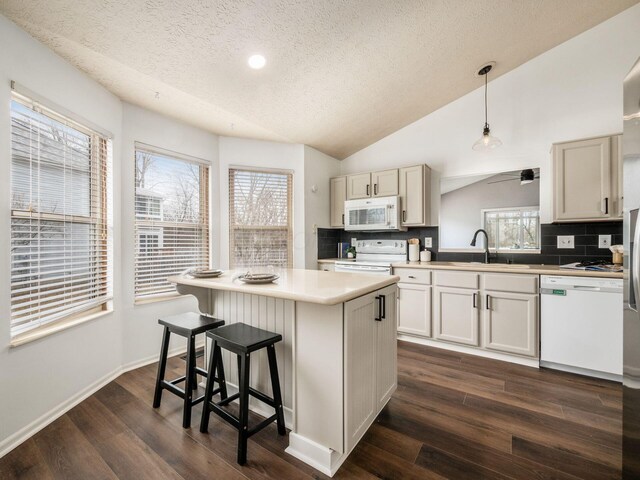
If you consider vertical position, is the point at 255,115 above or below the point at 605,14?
below

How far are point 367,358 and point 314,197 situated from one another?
2.69 m

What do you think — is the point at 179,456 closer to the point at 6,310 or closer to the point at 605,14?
the point at 6,310

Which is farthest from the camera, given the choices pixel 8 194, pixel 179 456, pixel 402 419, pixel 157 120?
pixel 157 120

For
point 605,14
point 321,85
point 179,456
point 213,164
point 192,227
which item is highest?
point 605,14

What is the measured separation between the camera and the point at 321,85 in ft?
8.90

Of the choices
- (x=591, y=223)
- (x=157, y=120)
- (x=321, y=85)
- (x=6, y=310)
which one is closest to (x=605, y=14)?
(x=591, y=223)

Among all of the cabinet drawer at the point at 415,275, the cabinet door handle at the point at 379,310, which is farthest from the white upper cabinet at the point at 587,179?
the cabinet door handle at the point at 379,310

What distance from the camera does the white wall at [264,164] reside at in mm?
3486

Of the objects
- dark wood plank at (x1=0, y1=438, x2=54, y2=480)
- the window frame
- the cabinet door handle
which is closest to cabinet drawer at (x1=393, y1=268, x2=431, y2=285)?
the window frame

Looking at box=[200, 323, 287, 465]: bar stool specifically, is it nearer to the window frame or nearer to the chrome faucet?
the chrome faucet

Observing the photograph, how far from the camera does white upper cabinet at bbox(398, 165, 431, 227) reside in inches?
137

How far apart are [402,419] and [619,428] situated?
130cm

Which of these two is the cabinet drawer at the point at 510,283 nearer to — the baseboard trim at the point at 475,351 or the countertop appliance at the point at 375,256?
the baseboard trim at the point at 475,351

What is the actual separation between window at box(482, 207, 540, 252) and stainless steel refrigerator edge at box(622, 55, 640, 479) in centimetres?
216
